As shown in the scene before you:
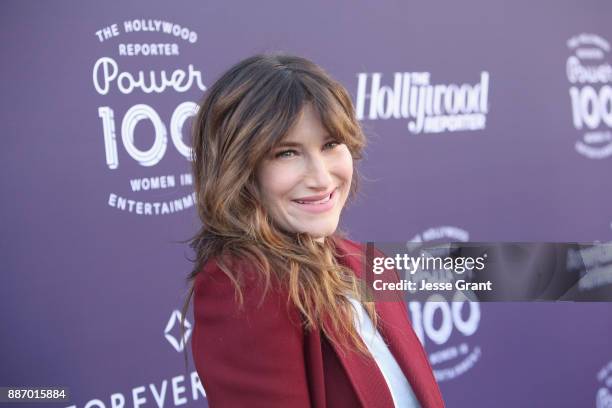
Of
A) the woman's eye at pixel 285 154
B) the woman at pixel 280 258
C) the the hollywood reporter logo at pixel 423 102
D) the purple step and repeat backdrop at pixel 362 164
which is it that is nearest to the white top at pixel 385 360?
the woman at pixel 280 258

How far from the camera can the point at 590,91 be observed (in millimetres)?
3230

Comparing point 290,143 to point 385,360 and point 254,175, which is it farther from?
point 385,360

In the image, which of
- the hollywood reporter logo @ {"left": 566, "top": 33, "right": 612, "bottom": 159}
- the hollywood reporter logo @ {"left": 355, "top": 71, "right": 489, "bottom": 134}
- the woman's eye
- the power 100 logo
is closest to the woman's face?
the woman's eye

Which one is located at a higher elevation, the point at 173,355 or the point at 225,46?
the point at 225,46

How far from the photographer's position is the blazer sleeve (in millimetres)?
1069

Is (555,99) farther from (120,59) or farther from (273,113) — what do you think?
(273,113)

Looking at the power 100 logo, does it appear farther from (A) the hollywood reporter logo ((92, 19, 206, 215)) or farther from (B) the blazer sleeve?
(B) the blazer sleeve

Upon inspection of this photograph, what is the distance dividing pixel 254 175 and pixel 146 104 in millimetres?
1524

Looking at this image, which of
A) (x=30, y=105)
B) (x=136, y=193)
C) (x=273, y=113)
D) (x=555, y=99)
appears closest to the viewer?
(x=273, y=113)

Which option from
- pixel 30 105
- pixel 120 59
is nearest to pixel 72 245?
pixel 30 105

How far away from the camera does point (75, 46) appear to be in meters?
2.48

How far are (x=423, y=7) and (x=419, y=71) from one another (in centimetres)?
25

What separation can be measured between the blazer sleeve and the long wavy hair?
2 cm

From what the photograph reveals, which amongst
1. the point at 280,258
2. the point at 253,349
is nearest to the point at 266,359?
the point at 253,349
